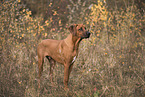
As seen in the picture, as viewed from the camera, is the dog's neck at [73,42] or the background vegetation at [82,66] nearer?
the background vegetation at [82,66]

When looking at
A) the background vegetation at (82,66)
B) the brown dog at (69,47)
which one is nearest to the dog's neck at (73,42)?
the brown dog at (69,47)

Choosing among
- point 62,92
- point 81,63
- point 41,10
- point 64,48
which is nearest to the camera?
point 62,92

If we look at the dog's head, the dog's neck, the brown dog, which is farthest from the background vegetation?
the dog's head

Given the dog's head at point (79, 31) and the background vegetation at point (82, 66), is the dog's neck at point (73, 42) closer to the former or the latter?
the dog's head at point (79, 31)

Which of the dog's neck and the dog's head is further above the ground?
the dog's head

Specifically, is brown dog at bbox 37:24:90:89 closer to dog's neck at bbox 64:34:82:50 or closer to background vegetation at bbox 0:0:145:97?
dog's neck at bbox 64:34:82:50

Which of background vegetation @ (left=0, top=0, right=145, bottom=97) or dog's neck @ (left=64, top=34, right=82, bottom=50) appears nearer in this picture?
background vegetation @ (left=0, top=0, right=145, bottom=97)

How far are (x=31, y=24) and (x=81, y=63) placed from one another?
1.96 m

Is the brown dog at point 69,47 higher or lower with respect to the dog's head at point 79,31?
lower

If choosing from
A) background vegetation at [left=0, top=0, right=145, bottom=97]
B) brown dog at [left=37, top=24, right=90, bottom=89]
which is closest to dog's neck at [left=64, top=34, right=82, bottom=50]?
brown dog at [left=37, top=24, right=90, bottom=89]

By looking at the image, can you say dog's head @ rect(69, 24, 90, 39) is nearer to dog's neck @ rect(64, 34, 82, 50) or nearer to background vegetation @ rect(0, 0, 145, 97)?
dog's neck @ rect(64, 34, 82, 50)

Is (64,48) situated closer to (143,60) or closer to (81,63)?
(81,63)

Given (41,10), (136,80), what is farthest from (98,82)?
(41,10)

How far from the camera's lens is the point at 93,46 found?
4895 millimetres
